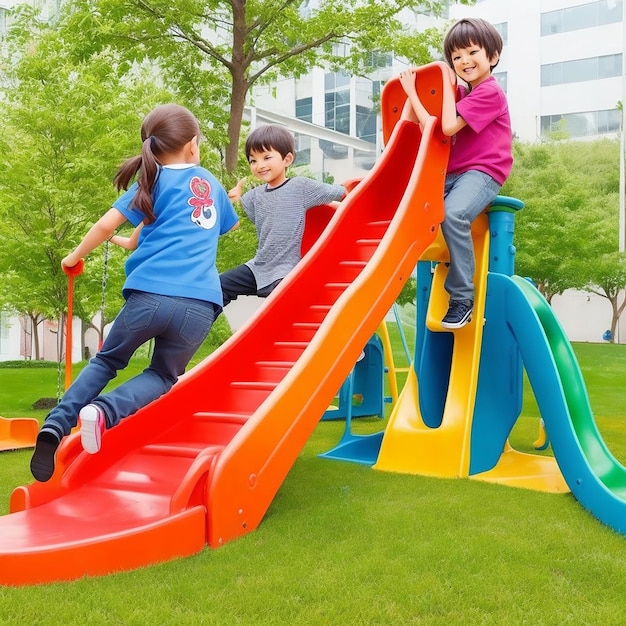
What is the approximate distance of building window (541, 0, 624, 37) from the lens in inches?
1378

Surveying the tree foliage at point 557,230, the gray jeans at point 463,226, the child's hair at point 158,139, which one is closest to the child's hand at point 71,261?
the child's hair at point 158,139

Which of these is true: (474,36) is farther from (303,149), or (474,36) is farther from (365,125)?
(365,125)

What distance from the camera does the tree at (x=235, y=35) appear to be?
1141cm

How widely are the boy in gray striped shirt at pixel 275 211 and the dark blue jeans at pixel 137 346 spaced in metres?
1.62

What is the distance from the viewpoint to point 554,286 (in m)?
24.8

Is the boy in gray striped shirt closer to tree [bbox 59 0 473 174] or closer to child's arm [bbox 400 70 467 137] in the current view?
child's arm [bbox 400 70 467 137]

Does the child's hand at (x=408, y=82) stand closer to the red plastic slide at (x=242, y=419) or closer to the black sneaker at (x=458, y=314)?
the red plastic slide at (x=242, y=419)

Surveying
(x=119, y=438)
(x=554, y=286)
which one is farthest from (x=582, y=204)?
(x=119, y=438)

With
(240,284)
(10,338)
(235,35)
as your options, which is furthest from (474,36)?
(10,338)

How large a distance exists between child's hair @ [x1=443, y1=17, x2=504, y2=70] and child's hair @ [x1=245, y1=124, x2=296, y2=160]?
48.9 inches

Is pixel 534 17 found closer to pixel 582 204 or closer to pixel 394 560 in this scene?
pixel 582 204

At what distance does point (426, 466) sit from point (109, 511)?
2.14 m

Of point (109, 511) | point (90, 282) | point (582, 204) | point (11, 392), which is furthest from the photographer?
point (582, 204)

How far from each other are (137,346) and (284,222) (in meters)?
1.99
